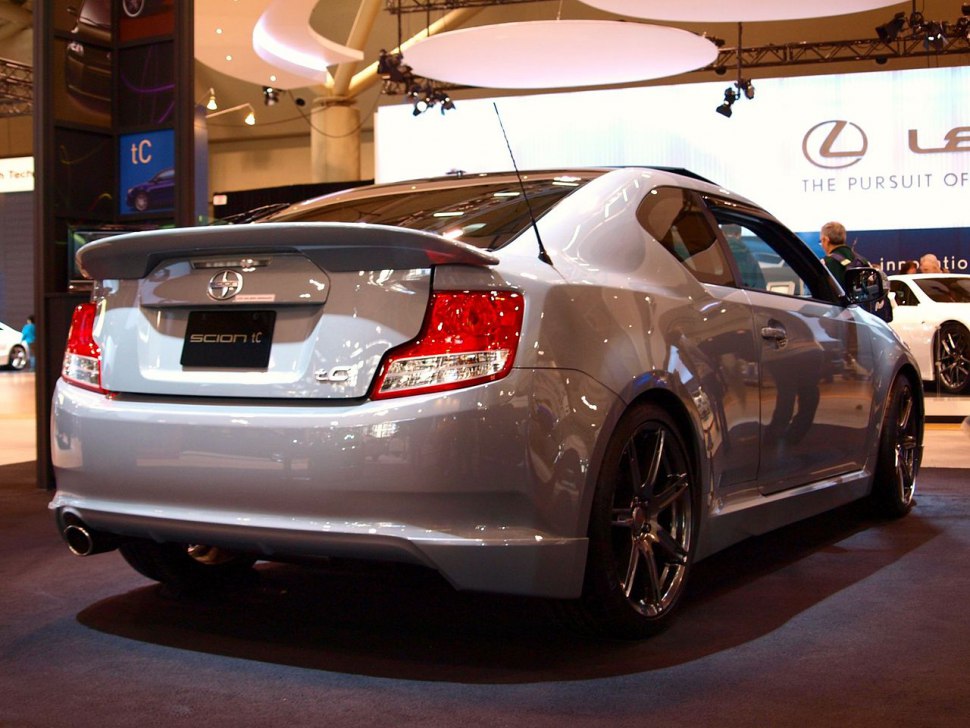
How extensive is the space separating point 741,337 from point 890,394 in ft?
5.27

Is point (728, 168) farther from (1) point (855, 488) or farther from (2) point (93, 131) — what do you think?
(1) point (855, 488)

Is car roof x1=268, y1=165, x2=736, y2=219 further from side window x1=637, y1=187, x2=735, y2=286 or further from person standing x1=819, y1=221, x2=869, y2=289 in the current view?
person standing x1=819, y1=221, x2=869, y2=289

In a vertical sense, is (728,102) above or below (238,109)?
below

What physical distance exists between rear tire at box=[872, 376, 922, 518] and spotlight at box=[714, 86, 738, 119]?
564 inches

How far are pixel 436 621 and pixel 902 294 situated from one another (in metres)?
11.1

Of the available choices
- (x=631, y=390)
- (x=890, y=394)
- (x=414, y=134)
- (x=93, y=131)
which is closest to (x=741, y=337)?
(x=631, y=390)

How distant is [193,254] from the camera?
10.3ft

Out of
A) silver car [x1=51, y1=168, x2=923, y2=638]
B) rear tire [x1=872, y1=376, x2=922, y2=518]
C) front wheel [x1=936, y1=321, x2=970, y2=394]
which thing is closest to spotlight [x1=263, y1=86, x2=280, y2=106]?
front wheel [x1=936, y1=321, x2=970, y2=394]

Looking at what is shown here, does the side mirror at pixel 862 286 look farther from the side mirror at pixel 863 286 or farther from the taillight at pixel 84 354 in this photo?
the taillight at pixel 84 354

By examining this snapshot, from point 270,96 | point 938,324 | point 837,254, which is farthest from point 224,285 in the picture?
point 270,96

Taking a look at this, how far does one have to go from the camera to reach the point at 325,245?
2908 millimetres

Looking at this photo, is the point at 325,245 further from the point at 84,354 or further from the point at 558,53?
the point at 558,53

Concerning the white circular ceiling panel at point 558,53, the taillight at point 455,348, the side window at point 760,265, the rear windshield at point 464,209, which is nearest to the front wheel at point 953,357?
the white circular ceiling panel at point 558,53

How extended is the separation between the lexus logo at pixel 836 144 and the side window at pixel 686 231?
1622cm
